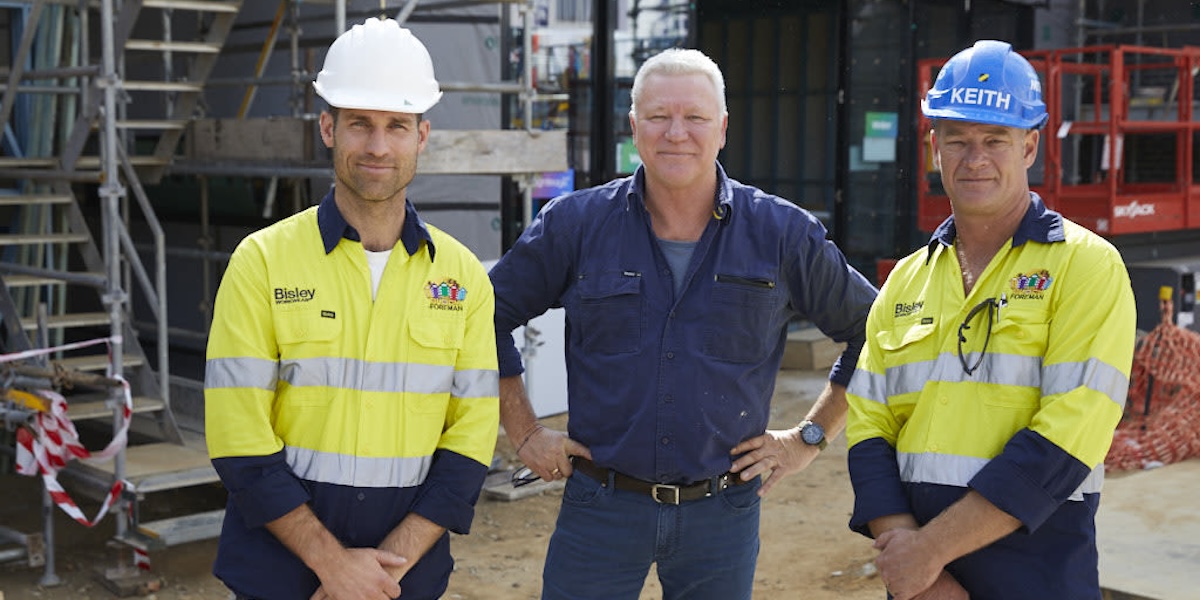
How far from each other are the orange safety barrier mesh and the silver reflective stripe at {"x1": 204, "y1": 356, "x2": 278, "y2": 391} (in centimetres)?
716

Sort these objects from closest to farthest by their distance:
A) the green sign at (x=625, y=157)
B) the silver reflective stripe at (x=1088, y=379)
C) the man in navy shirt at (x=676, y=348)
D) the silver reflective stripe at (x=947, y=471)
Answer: the silver reflective stripe at (x=1088, y=379), the silver reflective stripe at (x=947, y=471), the man in navy shirt at (x=676, y=348), the green sign at (x=625, y=157)

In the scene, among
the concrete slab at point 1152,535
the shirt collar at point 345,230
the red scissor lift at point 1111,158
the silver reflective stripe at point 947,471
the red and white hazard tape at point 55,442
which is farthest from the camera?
the red scissor lift at point 1111,158

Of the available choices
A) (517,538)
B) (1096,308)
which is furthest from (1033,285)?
(517,538)

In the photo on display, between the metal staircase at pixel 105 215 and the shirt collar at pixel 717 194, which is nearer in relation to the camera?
the shirt collar at pixel 717 194

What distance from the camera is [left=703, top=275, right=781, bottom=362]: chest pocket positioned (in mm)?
3588

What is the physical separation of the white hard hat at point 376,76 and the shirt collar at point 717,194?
733 millimetres

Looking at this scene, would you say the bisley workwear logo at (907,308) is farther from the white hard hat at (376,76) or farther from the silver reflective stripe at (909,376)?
the white hard hat at (376,76)

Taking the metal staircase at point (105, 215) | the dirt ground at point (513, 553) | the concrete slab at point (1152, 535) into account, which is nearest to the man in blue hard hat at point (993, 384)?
the concrete slab at point (1152, 535)

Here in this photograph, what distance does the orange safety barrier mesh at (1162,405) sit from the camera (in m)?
8.73

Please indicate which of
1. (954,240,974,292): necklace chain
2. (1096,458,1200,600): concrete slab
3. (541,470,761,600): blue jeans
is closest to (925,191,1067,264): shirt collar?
(954,240,974,292): necklace chain

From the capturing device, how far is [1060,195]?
9859 mm

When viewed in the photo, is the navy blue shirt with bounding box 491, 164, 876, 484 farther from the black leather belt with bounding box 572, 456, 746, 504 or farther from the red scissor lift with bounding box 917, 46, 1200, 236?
the red scissor lift with bounding box 917, 46, 1200, 236

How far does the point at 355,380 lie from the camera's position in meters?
3.00

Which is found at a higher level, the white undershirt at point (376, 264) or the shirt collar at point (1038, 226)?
the shirt collar at point (1038, 226)
